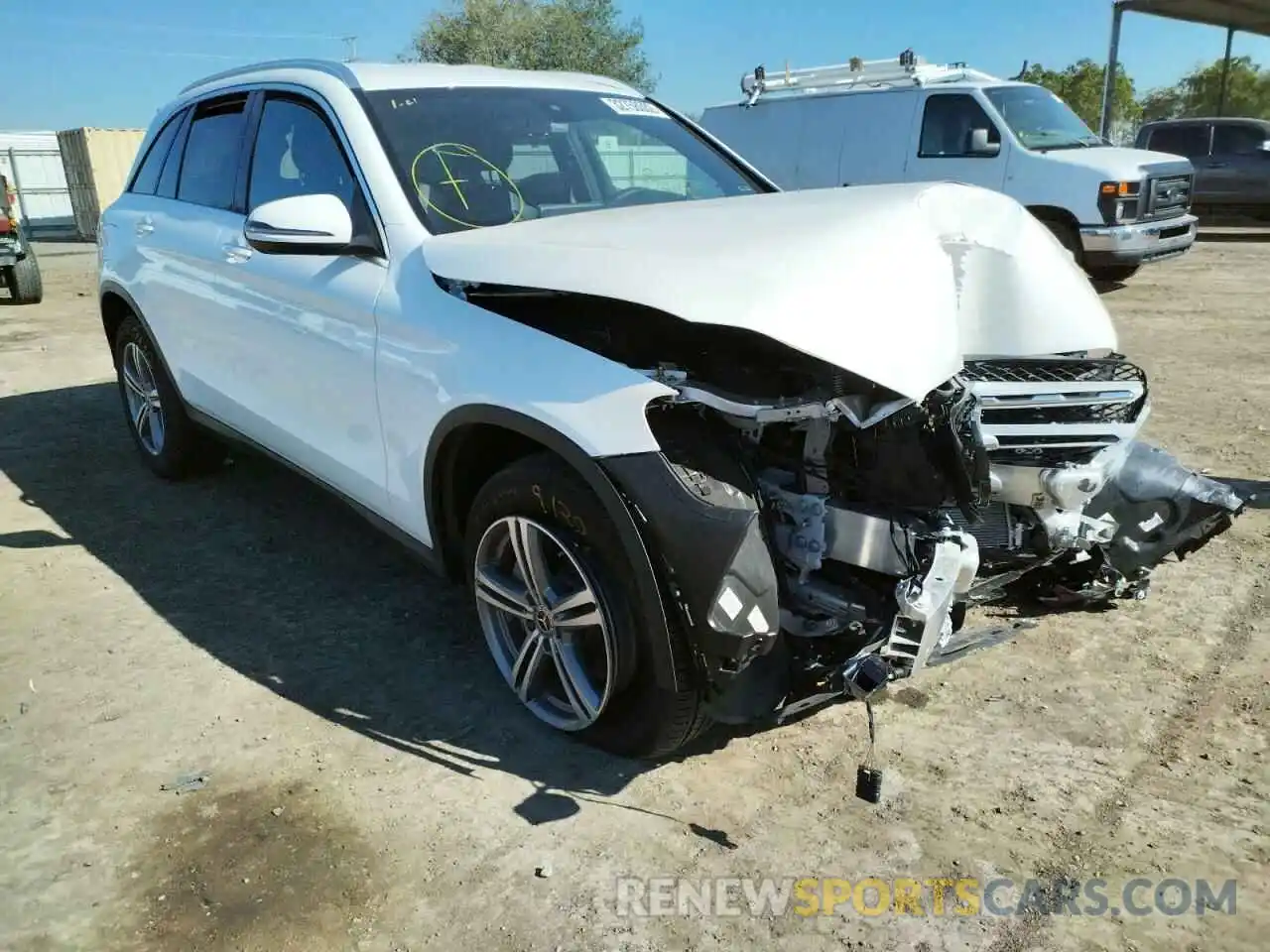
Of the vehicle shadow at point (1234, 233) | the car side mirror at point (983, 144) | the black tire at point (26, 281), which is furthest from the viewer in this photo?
the vehicle shadow at point (1234, 233)

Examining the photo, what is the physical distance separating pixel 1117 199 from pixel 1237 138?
8.40 meters

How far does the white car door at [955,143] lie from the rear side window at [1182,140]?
24.9 feet

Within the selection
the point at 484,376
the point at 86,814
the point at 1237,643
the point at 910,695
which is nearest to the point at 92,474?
the point at 86,814

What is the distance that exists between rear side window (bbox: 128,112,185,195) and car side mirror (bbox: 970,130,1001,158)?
874 centimetres

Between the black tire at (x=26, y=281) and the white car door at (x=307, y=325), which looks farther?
the black tire at (x=26, y=281)

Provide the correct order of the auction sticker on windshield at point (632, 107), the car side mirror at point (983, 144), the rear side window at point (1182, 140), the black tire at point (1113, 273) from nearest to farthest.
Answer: the auction sticker on windshield at point (632, 107) < the car side mirror at point (983, 144) < the black tire at point (1113, 273) < the rear side window at point (1182, 140)

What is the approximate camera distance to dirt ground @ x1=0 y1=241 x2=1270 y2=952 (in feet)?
7.72

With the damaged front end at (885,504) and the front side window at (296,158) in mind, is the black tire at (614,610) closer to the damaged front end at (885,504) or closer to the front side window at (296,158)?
the damaged front end at (885,504)

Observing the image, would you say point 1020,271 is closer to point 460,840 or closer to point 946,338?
point 946,338

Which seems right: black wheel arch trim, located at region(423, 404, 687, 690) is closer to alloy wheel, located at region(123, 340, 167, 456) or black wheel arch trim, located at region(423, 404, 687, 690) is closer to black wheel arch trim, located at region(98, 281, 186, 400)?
black wheel arch trim, located at region(98, 281, 186, 400)

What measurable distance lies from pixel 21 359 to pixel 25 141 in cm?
2370

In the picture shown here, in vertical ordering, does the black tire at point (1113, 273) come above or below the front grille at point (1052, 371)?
below

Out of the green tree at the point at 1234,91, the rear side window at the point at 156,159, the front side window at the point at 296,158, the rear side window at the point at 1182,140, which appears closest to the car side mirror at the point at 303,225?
the front side window at the point at 296,158

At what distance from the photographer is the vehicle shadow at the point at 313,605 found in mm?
2992
